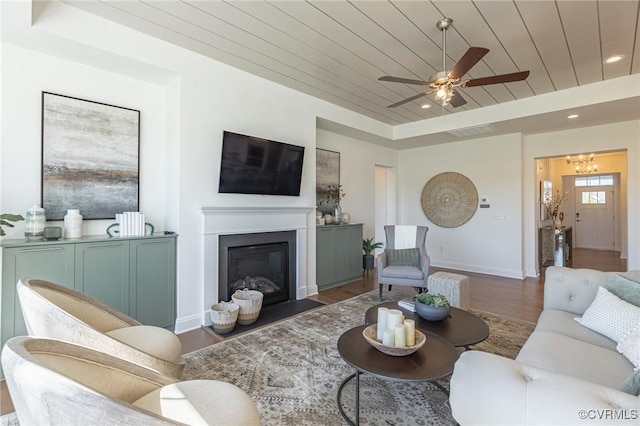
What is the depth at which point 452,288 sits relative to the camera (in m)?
3.39

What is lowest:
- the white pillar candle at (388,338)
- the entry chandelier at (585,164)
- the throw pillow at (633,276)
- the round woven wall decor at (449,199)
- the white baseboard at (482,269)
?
the white baseboard at (482,269)

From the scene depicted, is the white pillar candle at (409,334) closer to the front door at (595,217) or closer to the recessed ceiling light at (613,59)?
the recessed ceiling light at (613,59)

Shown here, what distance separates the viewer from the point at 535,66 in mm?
3424

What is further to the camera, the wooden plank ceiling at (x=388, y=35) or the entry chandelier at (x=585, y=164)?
the entry chandelier at (x=585, y=164)

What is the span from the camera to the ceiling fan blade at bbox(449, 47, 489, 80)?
2.12 meters

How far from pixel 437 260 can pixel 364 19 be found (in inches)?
203

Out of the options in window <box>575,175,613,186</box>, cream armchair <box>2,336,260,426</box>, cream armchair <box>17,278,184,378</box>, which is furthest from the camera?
window <box>575,175,613,186</box>

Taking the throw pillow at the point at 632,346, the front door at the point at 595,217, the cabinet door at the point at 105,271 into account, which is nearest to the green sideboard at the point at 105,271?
the cabinet door at the point at 105,271

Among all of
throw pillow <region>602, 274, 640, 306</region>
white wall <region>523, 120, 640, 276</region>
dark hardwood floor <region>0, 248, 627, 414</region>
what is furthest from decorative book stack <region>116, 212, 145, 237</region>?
white wall <region>523, 120, 640, 276</region>

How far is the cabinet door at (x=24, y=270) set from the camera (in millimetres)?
2170

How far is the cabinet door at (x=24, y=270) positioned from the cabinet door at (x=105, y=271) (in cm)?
7

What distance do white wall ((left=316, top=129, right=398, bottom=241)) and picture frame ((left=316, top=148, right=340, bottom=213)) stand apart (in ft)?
0.48

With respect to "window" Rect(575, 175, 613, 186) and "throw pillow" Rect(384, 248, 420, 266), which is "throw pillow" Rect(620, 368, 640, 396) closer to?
"throw pillow" Rect(384, 248, 420, 266)

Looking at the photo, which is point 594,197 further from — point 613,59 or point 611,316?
point 611,316
